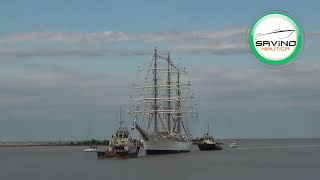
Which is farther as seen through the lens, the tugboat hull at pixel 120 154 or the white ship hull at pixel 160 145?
the white ship hull at pixel 160 145

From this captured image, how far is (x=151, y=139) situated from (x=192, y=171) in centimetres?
3948

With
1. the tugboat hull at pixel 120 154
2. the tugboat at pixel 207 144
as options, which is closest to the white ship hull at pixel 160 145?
the tugboat hull at pixel 120 154

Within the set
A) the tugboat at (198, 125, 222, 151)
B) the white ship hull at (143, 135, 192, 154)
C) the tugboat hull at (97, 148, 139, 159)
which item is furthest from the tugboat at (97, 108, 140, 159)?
the tugboat at (198, 125, 222, 151)

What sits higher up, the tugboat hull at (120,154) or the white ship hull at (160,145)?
the white ship hull at (160,145)

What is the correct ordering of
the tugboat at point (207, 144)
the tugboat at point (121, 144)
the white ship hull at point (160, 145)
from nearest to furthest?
the tugboat at point (121, 144)
the white ship hull at point (160, 145)
the tugboat at point (207, 144)

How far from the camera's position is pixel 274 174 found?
72.3m

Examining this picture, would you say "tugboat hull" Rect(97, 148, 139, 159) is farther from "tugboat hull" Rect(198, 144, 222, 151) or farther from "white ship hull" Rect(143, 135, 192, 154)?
"tugboat hull" Rect(198, 144, 222, 151)

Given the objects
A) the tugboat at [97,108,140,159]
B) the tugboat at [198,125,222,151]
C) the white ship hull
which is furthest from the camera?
the tugboat at [198,125,222,151]

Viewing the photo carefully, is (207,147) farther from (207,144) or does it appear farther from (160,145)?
(160,145)

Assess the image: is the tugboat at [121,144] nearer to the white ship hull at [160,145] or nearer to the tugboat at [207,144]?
the white ship hull at [160,145]

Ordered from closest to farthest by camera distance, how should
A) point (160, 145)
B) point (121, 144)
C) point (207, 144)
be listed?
point (121, 144)
point (160, 145)
point (207, 144)

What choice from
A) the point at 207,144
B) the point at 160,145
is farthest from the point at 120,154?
the point at 207,144

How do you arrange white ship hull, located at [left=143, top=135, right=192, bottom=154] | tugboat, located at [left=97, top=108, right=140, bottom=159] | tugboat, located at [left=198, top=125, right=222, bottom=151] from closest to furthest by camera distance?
tugboat, located at [left=97, top=108, right=140, bottom=159], white ship hull, located at [left=143, top=135, right=192, bottom=154], tugboat, located at [left=198, top=125, right=222, bottom=151]

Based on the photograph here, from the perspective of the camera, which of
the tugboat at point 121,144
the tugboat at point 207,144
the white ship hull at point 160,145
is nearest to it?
the tugboat at point 121,144
